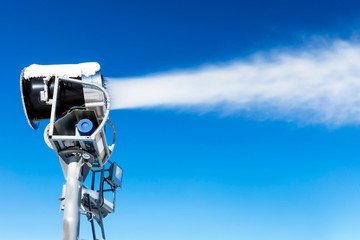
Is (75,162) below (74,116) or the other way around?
below

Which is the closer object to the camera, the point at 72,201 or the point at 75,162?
the point at 72,201

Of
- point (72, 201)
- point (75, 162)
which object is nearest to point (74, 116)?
point (75, 162)

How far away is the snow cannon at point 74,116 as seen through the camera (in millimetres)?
11930

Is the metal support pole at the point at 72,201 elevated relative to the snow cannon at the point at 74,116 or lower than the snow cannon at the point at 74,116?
lower

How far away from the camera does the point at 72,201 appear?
11703 mm

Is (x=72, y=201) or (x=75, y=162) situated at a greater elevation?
(x=75, y=162)

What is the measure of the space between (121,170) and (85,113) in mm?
2941

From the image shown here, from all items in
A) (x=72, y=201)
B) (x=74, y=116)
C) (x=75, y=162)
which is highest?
(x=74, y=116)

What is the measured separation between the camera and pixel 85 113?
12609mm

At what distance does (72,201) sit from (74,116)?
2.62m

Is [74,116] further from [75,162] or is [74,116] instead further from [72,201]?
[72,201]

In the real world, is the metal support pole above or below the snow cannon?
below

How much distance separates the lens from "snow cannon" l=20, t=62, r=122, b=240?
11.9 metres

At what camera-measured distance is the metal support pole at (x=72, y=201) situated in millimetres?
11328
